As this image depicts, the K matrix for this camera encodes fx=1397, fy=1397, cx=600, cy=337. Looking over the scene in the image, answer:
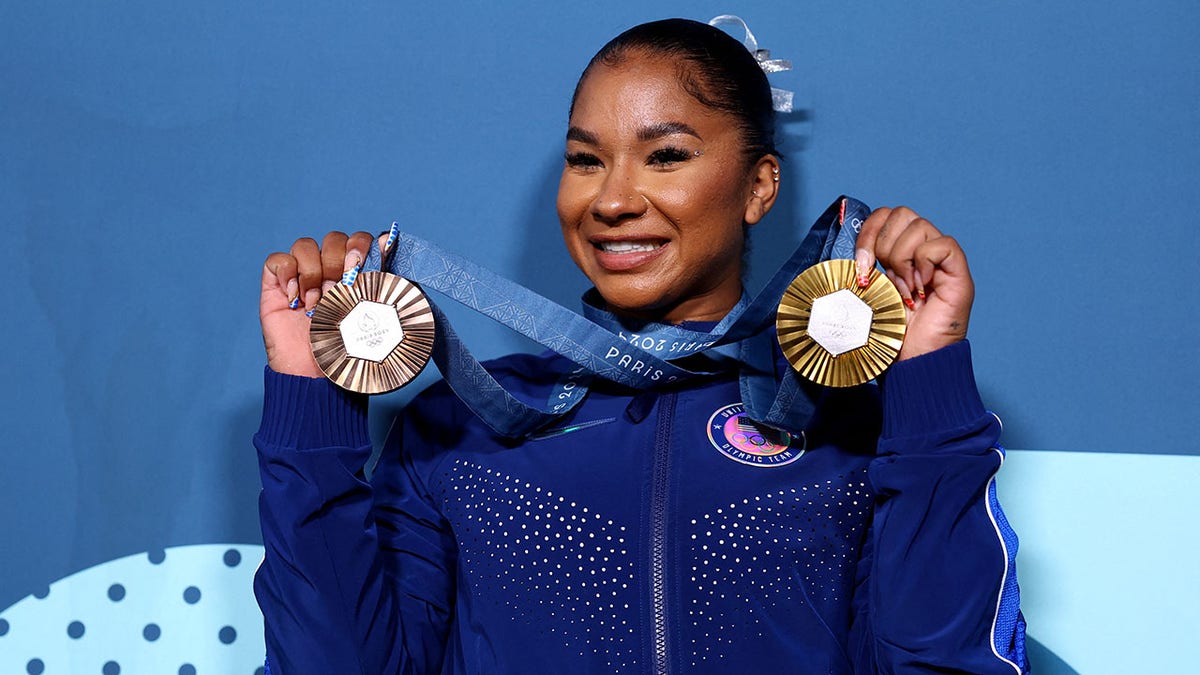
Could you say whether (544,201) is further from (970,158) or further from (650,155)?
(970,158)

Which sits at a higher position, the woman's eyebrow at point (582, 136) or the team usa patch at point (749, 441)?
the woman's eyebrow at point (582, 136)

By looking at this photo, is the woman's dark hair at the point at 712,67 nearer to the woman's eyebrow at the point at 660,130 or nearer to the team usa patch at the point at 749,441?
the woman's eyebrow at the point at 660,130

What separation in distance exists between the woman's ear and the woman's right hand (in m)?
0.47

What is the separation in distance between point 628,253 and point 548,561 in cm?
37

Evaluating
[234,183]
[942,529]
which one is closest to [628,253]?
[942,529]

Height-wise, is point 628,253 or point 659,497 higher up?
point 628,253

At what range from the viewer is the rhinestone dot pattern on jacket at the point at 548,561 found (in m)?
1.60

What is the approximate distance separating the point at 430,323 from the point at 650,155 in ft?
1.07

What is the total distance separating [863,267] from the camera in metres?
1.48

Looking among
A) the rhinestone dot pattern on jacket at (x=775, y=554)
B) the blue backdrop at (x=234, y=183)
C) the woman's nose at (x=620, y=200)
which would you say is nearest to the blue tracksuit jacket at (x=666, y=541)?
the rhinestone dot pattern on jacket at (x=775, y=554)

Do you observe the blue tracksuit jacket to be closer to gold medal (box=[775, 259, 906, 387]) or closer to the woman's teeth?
gold medal (box=[775, 259, 906, 387])

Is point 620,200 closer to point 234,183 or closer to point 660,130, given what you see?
point 660,130

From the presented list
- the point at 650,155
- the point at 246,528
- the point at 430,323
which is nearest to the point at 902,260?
the point at 650,155

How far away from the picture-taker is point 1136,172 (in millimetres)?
1918
